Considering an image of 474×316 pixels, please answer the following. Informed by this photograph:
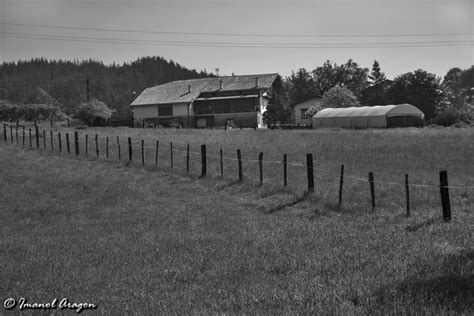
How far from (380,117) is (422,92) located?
2522 centimetres

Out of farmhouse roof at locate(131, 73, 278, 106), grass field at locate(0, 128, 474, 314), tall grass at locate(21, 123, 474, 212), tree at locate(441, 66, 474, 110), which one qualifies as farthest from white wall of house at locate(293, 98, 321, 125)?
tree at locate(441, 66, 474, 110)

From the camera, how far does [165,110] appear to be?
9719 centimetres

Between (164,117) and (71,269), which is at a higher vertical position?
(164,117)

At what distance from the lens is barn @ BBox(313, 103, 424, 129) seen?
2793 inches

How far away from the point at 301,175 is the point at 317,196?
6121mm

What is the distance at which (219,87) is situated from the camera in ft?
323

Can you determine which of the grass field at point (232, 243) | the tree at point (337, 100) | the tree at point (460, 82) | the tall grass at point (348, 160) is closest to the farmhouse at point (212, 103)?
the tree at point (337, 100)

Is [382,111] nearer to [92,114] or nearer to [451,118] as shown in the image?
[451,118]

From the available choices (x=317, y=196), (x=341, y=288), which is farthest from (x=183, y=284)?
(x=317, y=196)

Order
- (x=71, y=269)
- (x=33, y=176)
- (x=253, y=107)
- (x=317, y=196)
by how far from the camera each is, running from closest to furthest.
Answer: (x=71, y=269), (x=317, y=196), (x=33, y=176), (x=253, y=107)

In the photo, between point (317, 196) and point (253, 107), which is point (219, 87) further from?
point (317, 196)

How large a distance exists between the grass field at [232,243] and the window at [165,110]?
6997cm

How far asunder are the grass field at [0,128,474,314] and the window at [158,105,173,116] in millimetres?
69971

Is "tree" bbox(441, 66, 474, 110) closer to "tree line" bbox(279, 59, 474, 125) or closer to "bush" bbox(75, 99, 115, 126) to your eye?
"tree line" bbox(279, 59, 474, 125)
